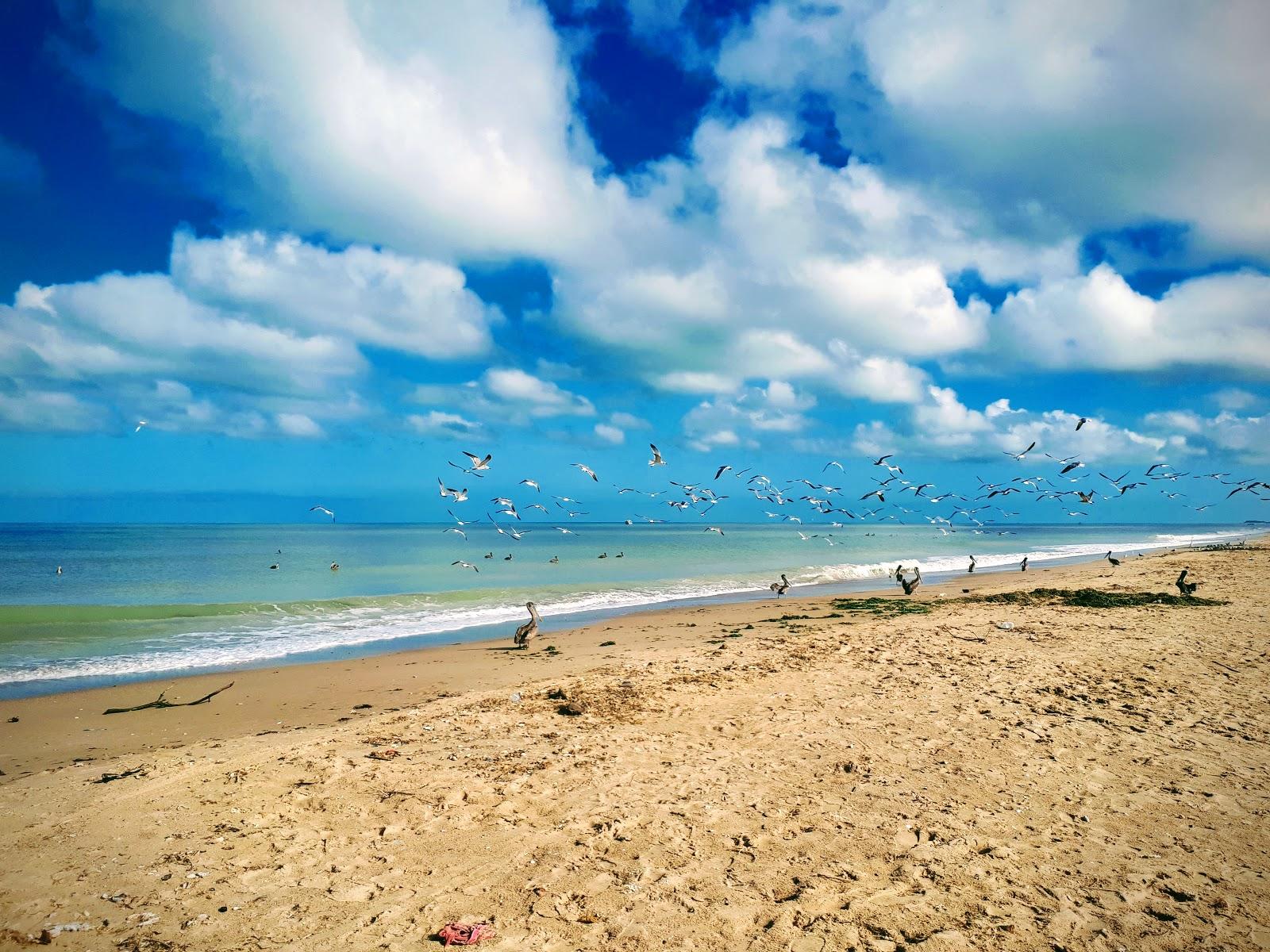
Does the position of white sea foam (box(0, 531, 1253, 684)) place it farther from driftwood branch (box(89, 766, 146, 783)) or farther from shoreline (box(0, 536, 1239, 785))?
driftwood branch (box(89, 766, 146, 783))

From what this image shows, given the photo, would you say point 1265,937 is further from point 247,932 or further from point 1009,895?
point 247,932

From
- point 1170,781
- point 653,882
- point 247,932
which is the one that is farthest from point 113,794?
point 1170,781

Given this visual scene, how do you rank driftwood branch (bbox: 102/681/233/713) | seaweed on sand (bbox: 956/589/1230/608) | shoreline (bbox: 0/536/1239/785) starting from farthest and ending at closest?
seaweed on sand (bbox: 956/589/1230/608)
driftwood branch (bbox: 102/681/233/713)
shoreline (bbox: 0/536/1239/785)

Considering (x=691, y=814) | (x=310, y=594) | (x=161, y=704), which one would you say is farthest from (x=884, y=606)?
(x=310, y=594)

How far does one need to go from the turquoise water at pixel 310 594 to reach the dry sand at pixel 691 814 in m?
8.01

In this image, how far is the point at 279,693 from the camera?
14.0m

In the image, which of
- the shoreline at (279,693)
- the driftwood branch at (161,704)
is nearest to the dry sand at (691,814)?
the shoreline at (279,693)

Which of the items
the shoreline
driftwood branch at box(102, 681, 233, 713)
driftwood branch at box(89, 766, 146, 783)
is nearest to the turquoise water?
the shoreline

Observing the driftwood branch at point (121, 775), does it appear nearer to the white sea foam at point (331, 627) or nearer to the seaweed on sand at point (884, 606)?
the white sea foam at point (331, 627)

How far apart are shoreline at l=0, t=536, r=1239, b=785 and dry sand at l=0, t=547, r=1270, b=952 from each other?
0.13m

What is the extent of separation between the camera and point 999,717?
29.7ft

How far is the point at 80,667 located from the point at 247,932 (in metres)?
16.9

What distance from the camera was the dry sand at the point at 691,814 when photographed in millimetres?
4938

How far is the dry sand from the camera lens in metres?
4.94
